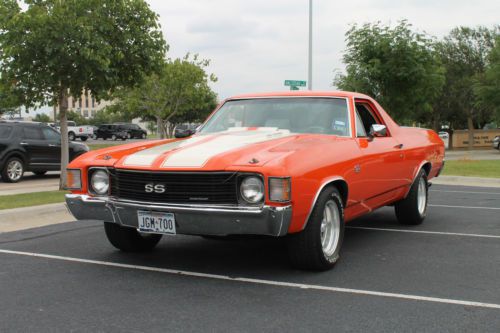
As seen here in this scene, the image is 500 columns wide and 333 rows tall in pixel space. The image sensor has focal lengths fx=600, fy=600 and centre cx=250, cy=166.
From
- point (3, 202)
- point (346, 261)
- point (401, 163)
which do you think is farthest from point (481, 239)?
point (3, 202)

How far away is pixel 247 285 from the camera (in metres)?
4.93

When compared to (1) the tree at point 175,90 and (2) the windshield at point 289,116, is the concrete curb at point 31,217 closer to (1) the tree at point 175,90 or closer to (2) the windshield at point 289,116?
(2) the windshield at point 289,116

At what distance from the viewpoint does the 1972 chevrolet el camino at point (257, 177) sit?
4789 mm

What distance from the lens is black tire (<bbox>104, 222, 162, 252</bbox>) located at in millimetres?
A: 6043

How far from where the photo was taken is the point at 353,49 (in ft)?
86.2

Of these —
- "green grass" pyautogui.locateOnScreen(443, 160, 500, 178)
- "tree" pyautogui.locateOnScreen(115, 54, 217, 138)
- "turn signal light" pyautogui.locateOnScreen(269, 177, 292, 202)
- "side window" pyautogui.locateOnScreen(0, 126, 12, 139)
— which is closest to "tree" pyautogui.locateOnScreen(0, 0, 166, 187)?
"side window" pyautogui.locateOnScreen(0, 126, 12, 139)

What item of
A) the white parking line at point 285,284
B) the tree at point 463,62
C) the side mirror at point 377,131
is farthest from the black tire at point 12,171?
the tree at point 463,62

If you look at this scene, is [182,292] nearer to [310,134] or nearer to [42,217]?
[310,134]

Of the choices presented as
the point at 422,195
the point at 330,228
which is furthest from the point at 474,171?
the point at 330,228

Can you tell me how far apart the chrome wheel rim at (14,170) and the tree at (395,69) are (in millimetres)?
14285

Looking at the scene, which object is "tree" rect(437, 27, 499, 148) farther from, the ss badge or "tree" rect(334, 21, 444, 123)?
the ss badge

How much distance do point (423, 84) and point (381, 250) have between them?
65.3 ft

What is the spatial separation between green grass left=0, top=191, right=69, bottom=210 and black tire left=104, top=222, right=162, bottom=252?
12.8ft

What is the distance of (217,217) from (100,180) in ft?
4.35
